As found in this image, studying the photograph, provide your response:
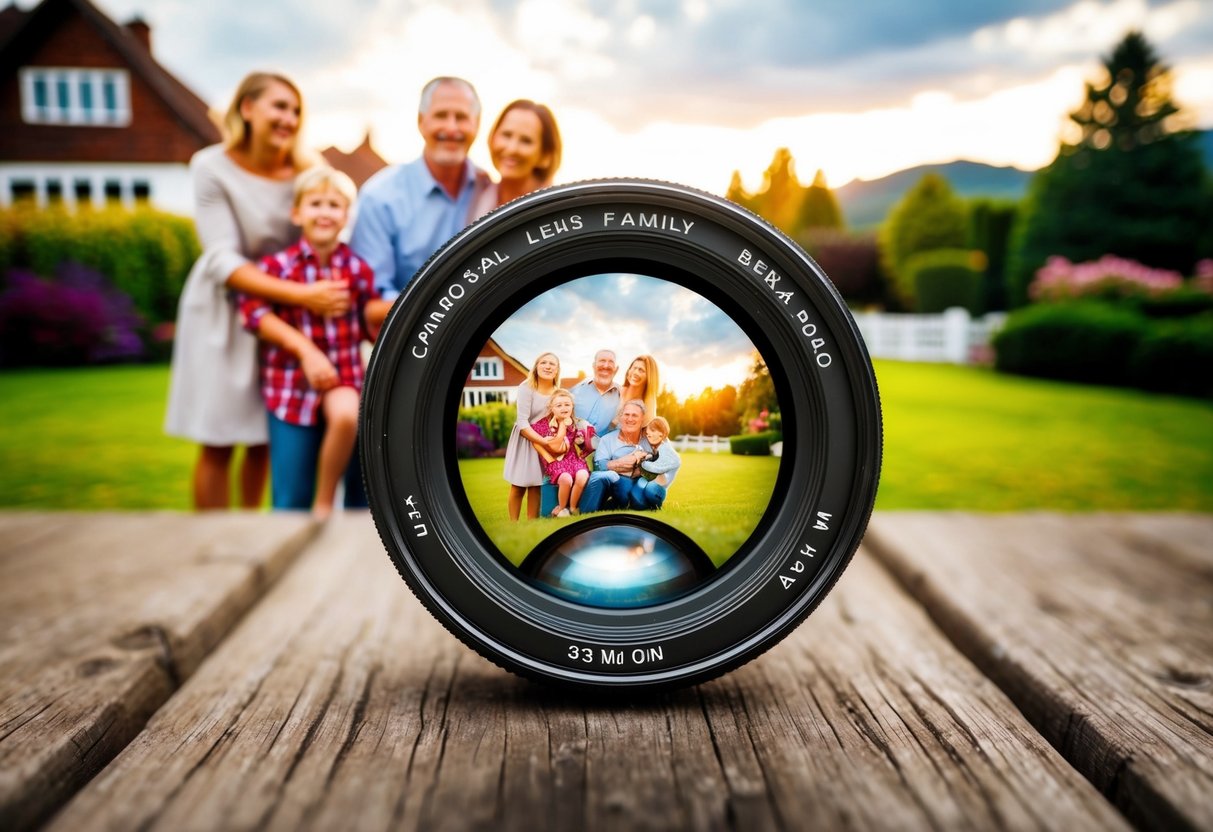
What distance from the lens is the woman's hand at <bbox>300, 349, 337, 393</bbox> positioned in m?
2.42

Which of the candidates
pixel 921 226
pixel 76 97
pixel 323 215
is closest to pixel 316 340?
pixel 323 215

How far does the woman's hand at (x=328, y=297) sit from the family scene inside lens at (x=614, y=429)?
3.05 feet

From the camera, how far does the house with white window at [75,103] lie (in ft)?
12.3

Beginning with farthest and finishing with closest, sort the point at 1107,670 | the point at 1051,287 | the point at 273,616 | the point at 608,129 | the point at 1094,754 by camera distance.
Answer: the point at 1051,287, the point at 608,129, the point at 273,616, the point at 1107,670, the point at 1094,754

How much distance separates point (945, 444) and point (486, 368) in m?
3.56

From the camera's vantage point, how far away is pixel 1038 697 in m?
1.70

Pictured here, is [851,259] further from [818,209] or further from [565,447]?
[565,447]

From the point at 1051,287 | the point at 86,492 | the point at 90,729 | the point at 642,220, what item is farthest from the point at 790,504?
the point at 1051,287

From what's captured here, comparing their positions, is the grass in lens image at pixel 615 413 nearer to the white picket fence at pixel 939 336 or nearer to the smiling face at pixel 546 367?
the smiling face at pixel 546 367

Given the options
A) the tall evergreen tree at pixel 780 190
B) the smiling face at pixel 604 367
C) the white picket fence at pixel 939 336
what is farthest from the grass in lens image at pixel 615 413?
the white picket fence at pixel 939 336

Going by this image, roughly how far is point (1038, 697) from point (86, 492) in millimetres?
3751

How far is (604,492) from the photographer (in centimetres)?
150

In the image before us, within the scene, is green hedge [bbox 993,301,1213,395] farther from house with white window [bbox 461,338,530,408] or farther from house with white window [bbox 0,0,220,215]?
house with white window [bbox 0,0,220,215]

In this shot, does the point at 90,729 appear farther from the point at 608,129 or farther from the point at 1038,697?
the point at 608,129
